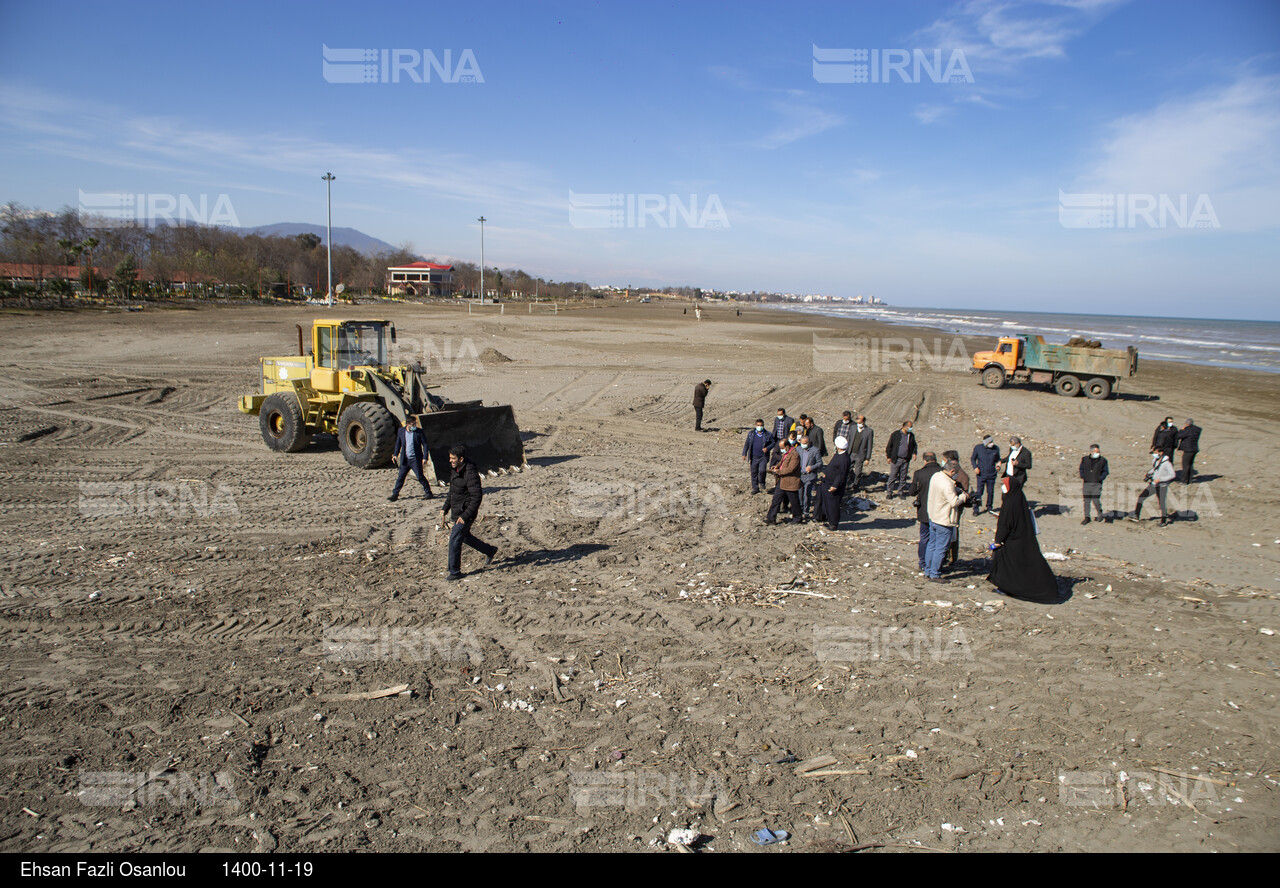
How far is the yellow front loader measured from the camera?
12.3 metres

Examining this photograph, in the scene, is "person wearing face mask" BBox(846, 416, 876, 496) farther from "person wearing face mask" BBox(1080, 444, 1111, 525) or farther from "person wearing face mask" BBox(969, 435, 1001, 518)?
"person wearing face mask" BBox(1080, 444, 1111, 525)

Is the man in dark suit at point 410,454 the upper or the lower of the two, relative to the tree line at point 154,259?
lower

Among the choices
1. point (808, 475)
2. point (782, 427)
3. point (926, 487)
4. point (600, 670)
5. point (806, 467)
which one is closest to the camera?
point (600, 670)

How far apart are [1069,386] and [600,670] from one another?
25.3 metres

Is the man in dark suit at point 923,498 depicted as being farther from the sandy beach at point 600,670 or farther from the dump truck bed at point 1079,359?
the dump truck bed at point 1079,359

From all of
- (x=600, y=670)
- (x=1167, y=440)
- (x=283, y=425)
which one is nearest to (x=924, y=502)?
(x=600, y=670)

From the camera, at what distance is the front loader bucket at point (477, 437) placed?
38.4 ft

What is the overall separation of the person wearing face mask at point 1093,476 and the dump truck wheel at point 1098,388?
16.3 meters

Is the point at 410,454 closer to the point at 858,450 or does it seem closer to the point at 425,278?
the point at 858,450

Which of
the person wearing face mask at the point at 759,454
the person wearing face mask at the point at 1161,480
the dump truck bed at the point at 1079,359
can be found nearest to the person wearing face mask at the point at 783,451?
the person wearing face mask at the point at 759,454

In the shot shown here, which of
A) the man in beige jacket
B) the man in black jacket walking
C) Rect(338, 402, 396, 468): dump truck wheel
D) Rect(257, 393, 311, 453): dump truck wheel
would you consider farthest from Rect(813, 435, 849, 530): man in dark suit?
Rect(257, 393, 311, 453): dump truck wheel

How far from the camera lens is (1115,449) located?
17297mm

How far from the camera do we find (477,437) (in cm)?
1251

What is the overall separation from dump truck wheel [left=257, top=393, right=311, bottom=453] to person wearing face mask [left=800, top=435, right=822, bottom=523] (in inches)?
375
